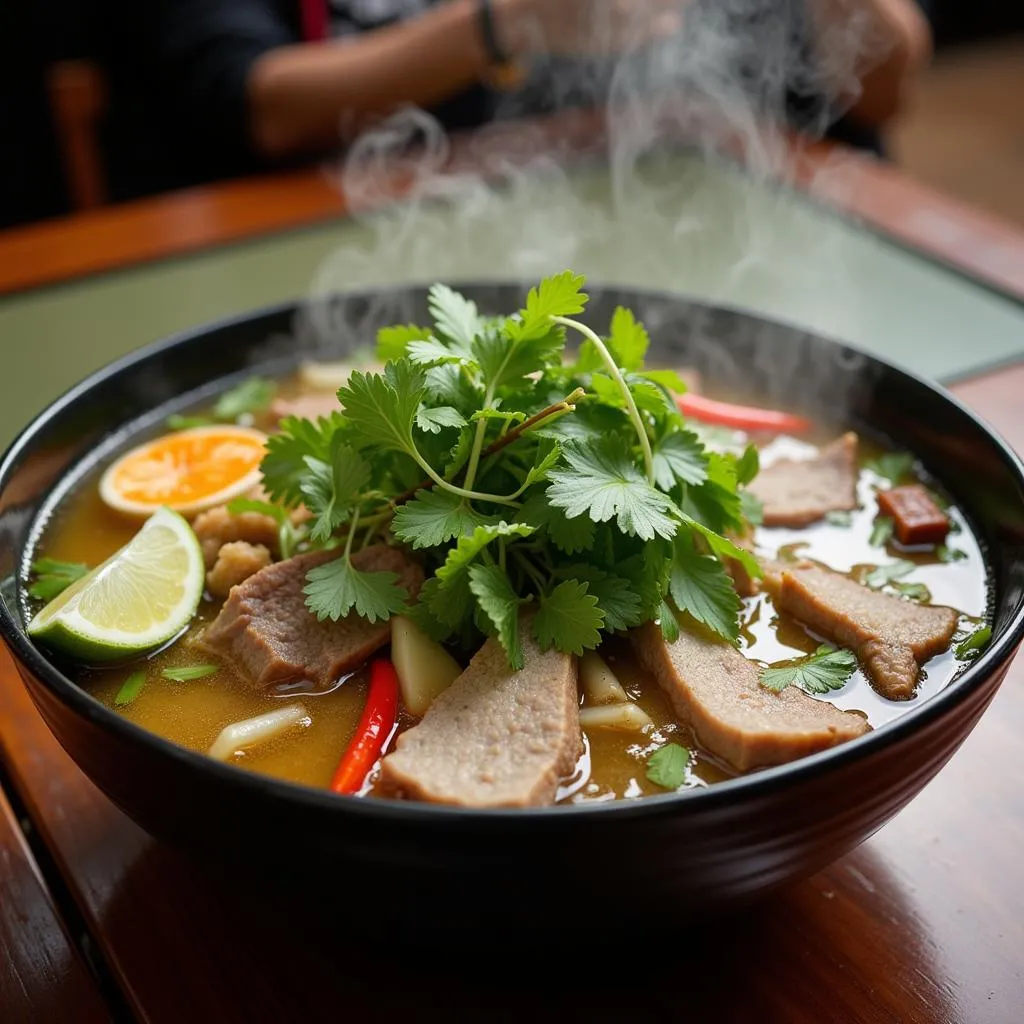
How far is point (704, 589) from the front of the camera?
1.43 meters

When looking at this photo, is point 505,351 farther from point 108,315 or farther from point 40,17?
point 40,17

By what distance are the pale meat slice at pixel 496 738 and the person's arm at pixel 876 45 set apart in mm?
3118

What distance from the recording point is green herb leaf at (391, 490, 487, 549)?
1343 millimetres

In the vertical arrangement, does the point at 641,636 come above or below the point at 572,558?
below

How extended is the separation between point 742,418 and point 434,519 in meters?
0.86

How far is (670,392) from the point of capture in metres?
1.66

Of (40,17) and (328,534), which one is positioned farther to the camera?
(40,17)

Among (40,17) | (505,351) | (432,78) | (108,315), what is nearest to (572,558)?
(505,351)

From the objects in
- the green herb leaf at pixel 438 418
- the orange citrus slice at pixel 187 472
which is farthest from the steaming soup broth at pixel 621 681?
the green herb leaf at pixel 438 418

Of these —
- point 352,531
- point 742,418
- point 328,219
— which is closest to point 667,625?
point 352,531

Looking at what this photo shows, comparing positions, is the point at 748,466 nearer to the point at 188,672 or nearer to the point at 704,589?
the point at 704,589

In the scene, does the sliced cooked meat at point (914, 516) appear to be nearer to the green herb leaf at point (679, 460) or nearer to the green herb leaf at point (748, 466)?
the green herb leaf at point (748, 466)

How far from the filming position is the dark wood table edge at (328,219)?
2.92 m

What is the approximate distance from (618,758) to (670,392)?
0.56 meters
